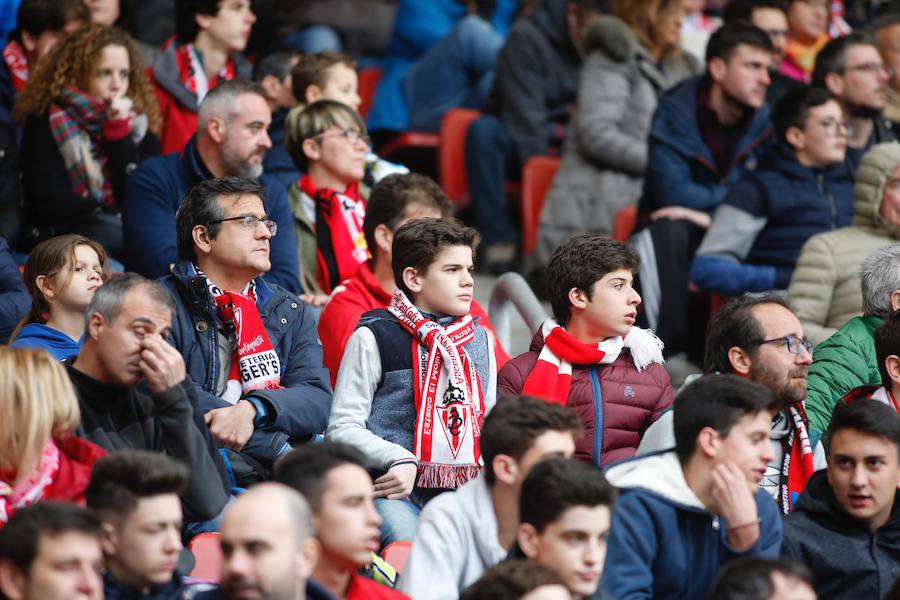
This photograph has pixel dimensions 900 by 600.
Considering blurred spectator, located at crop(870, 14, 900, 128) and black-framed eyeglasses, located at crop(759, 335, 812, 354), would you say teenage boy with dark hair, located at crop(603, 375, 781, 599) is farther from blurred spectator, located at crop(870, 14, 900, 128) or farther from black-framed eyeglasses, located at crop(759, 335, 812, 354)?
blurred spectator, located at crop(870, 14, 900, 128)

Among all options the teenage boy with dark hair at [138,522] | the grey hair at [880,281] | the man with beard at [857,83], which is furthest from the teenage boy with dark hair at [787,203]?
the teenage boy with dark hair at [138,522]

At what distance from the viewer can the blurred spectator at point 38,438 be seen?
388cm

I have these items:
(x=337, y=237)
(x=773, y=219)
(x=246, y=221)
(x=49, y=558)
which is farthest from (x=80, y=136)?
(x=49, y=558)

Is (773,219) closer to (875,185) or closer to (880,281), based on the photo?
(875,185)

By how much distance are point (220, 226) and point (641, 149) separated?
3625mm

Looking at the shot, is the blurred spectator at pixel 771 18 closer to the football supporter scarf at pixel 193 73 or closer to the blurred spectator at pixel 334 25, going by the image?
the blurred spectator at pixel 334 25

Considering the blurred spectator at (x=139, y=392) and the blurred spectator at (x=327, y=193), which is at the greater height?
the blurred spectator at (x=139, y=392)

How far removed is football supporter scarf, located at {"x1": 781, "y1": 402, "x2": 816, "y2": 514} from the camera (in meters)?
4.94

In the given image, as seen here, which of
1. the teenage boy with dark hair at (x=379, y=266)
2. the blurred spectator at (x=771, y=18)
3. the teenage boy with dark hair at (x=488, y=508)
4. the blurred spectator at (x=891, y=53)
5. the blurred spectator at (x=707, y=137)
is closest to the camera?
the teenage boy with dark hair at (x=488, y=508)

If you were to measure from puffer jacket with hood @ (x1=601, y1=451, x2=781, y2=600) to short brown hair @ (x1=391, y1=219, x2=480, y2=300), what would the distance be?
1.21 meters

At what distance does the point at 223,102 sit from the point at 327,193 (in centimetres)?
62

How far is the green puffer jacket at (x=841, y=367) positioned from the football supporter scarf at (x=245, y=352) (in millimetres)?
1907

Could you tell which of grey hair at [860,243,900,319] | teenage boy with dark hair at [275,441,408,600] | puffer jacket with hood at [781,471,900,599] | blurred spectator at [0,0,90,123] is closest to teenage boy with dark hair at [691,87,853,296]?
grey hair at [860,243,900,319]

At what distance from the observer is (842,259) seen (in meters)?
6.46
